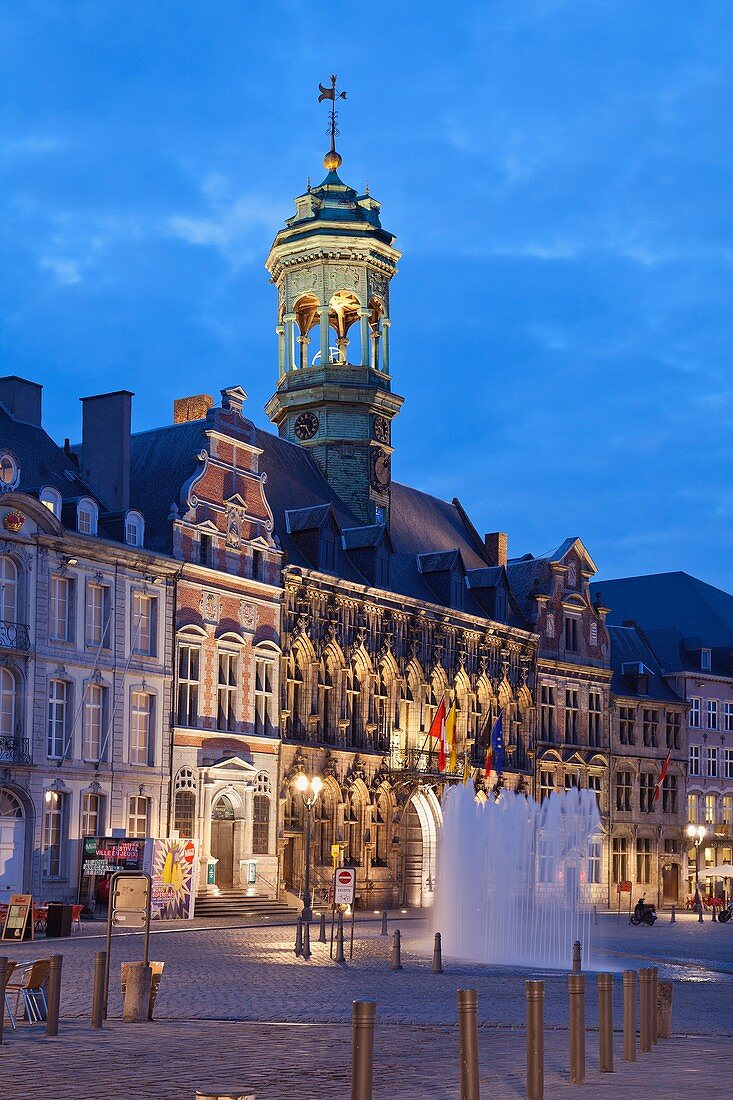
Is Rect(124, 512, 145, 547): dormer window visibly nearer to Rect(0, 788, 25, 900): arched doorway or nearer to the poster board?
Rect(0, 788, 25, 900): arched doorway

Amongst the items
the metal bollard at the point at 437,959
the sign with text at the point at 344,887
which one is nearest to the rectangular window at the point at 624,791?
the sign with text at the point at 344,887

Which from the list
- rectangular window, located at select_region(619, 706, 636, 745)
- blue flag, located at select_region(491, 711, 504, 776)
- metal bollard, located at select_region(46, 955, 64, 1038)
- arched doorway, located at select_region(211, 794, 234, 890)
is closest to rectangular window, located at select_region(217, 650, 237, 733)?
arched doorway, located at select_region(211, 794, 234, 890)

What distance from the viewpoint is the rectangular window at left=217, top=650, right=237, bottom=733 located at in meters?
55.7

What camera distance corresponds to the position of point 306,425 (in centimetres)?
6981

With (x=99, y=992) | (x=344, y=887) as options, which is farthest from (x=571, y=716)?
(x=99, y=992)

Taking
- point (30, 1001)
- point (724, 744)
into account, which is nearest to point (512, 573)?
point (724, 744)

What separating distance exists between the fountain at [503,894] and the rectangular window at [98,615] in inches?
605

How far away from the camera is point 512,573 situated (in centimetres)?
7981

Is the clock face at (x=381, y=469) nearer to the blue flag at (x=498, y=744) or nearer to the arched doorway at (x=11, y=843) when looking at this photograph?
the blue flag at (x=498, y=744)

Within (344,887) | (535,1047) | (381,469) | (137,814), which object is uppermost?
(381,469)

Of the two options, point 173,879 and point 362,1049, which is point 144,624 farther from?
point 362,1049

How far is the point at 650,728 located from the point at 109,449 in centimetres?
4011

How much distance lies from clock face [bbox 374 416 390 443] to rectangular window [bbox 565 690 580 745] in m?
16.7

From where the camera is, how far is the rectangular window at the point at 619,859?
80562 millimetres
